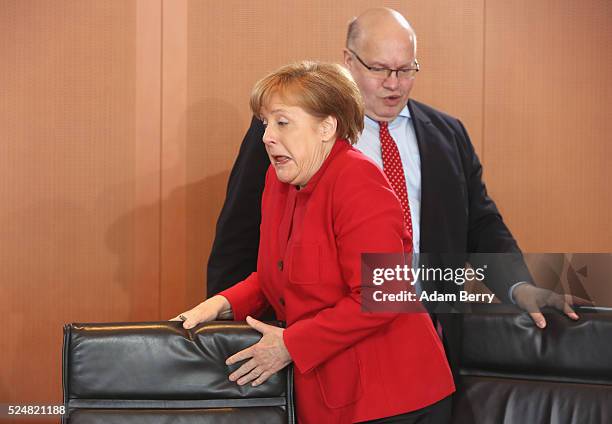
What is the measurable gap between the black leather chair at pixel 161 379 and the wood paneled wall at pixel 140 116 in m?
1.76

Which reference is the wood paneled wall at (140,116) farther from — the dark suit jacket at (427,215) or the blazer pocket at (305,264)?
the blazer pocket at (305,264)

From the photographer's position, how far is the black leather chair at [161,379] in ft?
5.39

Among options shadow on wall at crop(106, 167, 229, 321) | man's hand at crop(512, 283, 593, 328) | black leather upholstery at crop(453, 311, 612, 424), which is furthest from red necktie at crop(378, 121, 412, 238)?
shadow on wall at crop(106, 167, 229, 321)

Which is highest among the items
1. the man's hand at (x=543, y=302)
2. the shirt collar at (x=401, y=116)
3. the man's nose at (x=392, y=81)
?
the man's nose at (x=392, y=81)

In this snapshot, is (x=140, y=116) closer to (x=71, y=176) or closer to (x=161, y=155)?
(x=161, y=155)

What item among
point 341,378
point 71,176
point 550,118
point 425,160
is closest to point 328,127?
point 341,378

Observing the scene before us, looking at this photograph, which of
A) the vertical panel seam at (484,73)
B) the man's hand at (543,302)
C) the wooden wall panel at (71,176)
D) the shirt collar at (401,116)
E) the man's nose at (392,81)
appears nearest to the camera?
the man's hand at (543,302)

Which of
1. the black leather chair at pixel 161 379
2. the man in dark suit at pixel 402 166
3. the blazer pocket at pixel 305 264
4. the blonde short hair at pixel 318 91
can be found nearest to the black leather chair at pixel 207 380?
the black leather chair at pixel 161 379

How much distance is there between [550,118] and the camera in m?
3.57

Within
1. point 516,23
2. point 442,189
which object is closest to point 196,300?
point 442,189

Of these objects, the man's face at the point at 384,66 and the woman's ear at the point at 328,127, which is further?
the man's face at the point at 384,66

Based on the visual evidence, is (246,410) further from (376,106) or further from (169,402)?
(376,106)

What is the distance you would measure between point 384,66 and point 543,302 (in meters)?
0.90

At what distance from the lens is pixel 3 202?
11.0 feet
